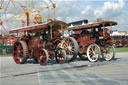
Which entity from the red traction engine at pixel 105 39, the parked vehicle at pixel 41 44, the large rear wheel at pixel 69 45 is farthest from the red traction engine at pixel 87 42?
the parked vehicle at pixel 41 44

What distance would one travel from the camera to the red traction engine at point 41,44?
11.1 m

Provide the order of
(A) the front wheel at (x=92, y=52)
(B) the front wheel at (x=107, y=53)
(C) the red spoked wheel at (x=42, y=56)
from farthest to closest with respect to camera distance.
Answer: (B) the front wheel at (x=107, y=53) < (A) the front wheel at (x=92, y=52) < (C) the red spoked wheel at (x=42, y=56)

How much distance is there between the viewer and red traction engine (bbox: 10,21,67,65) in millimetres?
11098

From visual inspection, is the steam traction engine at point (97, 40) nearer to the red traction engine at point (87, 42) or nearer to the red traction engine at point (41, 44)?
the red traction engine at point (87, 42)

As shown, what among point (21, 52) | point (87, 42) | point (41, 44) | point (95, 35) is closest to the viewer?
point (41, 44)

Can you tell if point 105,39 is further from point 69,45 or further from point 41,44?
point 41,44

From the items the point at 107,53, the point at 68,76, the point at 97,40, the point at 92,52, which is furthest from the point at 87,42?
the point at 68,76

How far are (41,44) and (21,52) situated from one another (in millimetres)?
1967

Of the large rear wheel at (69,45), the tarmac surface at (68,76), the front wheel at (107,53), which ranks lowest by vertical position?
the tarmac surface at (68,76)

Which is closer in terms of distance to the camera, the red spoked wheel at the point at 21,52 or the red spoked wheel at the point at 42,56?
the red spoked wheel at the point at 42,56

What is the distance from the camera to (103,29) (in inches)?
489

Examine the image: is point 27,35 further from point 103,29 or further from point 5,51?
point 5,51

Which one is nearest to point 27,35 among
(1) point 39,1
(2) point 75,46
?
(2) point 75,46

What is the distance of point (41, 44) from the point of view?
11445 mm
